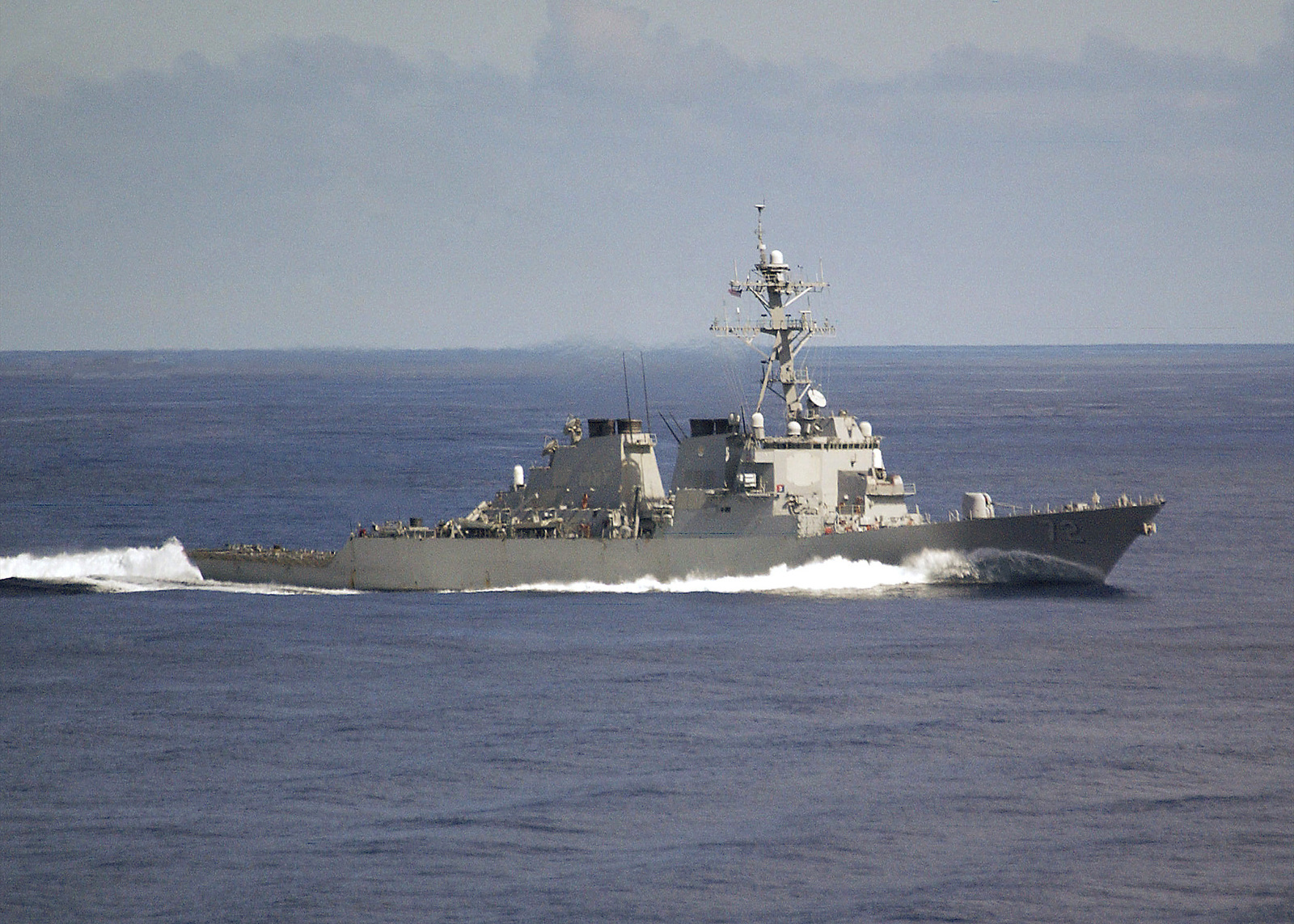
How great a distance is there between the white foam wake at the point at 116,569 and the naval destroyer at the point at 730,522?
5.36ft

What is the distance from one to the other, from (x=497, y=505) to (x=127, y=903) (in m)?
28.9

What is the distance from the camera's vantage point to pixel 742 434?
153 ft

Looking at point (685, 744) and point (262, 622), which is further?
point (262, 622)

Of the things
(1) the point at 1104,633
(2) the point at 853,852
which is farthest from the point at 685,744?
(1) the point at 1104,633

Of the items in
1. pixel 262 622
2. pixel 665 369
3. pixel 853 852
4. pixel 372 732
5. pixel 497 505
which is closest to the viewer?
pixel 853 852

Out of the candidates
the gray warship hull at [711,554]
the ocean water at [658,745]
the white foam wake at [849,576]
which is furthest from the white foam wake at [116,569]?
the white foam wake at [849,576]

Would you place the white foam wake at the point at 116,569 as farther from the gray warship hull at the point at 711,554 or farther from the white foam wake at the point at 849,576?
the white foam wake at the point at 849,576

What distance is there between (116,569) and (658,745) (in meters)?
29.3

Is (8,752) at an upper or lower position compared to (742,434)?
lower

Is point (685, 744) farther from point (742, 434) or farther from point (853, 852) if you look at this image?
point (742, 434)

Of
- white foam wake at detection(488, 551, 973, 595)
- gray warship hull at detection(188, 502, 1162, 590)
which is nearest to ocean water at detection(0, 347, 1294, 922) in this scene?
white foam wake at detection(488, 551, 973, 595)

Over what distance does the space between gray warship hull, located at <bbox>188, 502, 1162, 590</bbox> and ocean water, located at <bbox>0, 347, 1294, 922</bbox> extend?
2.10 feet

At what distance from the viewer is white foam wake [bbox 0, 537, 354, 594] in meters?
52.7

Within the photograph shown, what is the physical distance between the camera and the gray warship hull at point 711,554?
1751 inches
